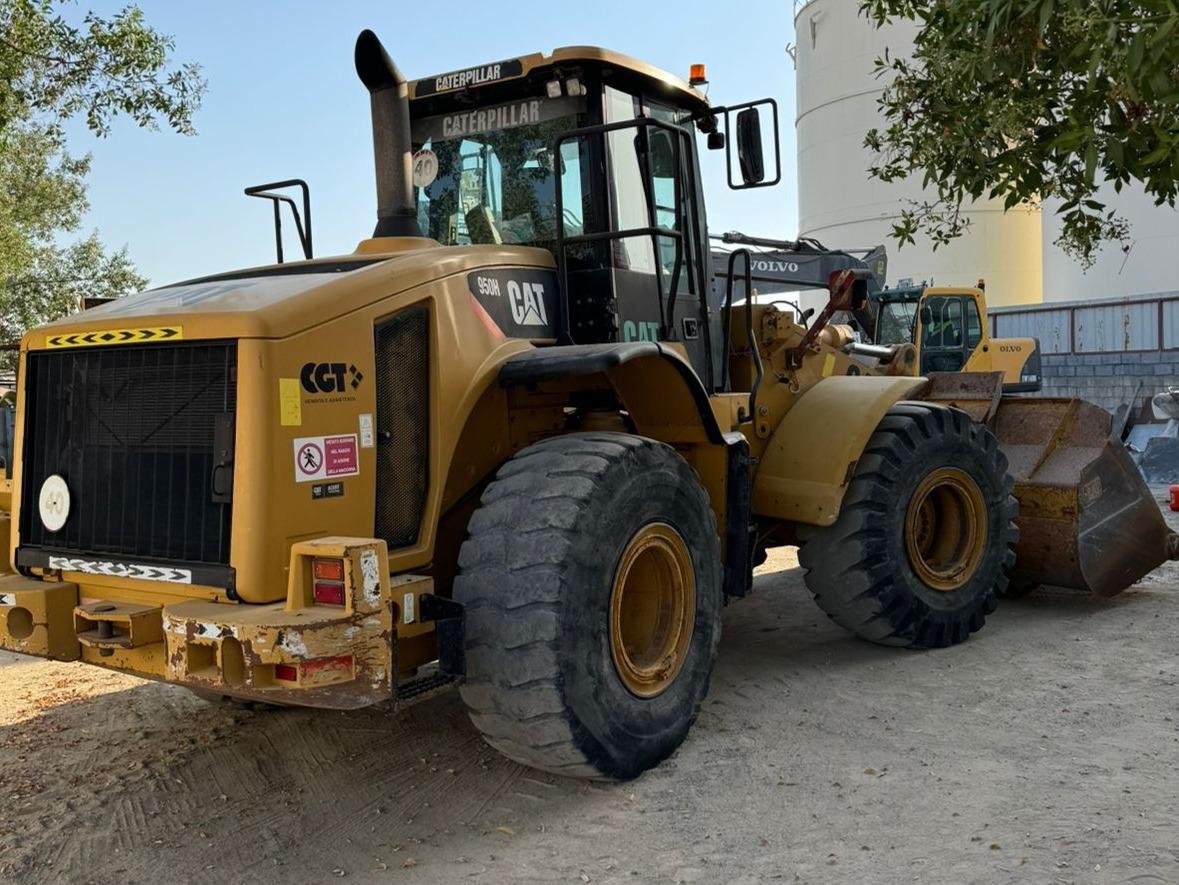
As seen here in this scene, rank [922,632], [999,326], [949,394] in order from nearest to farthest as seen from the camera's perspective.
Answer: [922,632] < [949,394] < [999,326]

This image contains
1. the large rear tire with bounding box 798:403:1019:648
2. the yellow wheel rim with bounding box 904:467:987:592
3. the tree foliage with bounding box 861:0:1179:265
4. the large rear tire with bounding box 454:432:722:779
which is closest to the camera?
the tree foliage with bounding box 861:0:1179:265

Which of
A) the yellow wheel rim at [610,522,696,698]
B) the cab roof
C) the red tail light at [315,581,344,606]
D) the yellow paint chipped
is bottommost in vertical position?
the yellow wheel rim at [610,522,696,698]

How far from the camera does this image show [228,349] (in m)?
3.87

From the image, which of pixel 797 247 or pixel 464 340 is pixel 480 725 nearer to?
pixel 464 340

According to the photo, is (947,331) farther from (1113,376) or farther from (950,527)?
(950,527)

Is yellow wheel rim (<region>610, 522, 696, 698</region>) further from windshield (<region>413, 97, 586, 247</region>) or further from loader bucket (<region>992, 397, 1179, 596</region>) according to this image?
loader bucket (<region>992, 397, 1179, 596</region>)

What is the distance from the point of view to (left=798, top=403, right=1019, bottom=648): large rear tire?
5840mm

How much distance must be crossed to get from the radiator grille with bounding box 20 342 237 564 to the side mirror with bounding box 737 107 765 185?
2.85 metres

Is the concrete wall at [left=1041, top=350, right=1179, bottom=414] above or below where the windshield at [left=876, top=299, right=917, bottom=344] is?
Answer: below

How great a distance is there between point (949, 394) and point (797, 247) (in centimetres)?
564

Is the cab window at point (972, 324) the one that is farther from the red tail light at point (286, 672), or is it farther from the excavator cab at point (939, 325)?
the red tail light at point (286, 672)

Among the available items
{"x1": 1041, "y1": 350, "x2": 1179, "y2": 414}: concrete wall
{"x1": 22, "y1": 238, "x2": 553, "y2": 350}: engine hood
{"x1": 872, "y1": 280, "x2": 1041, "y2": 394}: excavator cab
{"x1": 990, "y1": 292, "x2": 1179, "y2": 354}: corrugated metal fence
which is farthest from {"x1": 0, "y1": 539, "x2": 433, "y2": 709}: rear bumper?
{"x1": 990, "y1": 292, "x2": 1179, "y2": 354}: corrugated metal fence

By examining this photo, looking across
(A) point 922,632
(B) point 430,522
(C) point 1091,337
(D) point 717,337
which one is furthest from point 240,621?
(C) point 1091,337

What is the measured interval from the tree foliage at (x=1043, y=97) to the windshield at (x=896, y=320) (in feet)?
44.1
